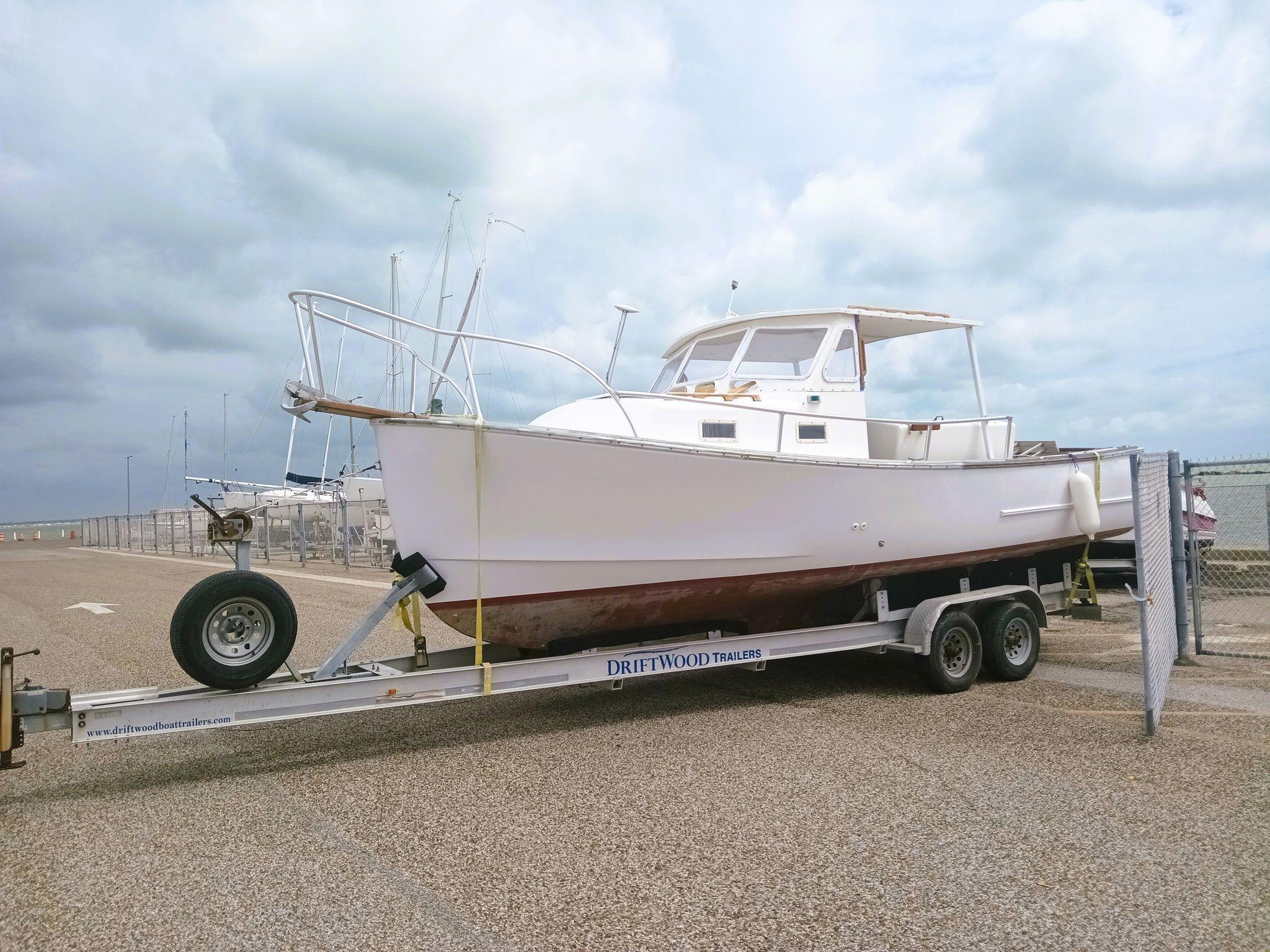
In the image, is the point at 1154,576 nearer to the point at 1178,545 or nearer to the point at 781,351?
the point at 1178,545

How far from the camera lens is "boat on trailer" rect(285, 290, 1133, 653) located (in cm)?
504

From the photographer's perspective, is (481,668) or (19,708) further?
(481,668)

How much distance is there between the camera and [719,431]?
604cm

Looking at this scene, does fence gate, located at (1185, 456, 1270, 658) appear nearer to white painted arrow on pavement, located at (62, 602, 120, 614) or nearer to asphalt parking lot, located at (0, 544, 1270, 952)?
asphalt parking lot, located at (0, 544, 1270, 952)

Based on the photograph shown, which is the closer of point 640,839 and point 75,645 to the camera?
point 640,839

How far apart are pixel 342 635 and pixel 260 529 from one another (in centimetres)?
1941

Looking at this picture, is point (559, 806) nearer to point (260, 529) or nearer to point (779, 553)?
point (779, 553)

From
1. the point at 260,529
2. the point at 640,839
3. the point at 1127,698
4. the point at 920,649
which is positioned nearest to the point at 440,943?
the point at 640,839

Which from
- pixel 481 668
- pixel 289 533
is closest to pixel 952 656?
pixel 481 668

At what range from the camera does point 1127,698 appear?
5.91m

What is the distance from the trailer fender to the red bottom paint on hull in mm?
336

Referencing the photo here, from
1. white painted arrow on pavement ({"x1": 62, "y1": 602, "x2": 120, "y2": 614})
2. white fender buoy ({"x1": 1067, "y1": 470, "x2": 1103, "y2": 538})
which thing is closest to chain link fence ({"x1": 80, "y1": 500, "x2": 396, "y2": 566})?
white painted arrow on pavement ({"x1": 62, "y1": 602, "x2": 120, "y2": 614})

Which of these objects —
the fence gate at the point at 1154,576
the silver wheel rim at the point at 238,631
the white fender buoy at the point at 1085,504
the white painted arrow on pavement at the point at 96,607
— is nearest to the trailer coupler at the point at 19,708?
the silver wheel rim at the point at 238,631

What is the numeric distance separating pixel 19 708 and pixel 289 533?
21477 millimetres
